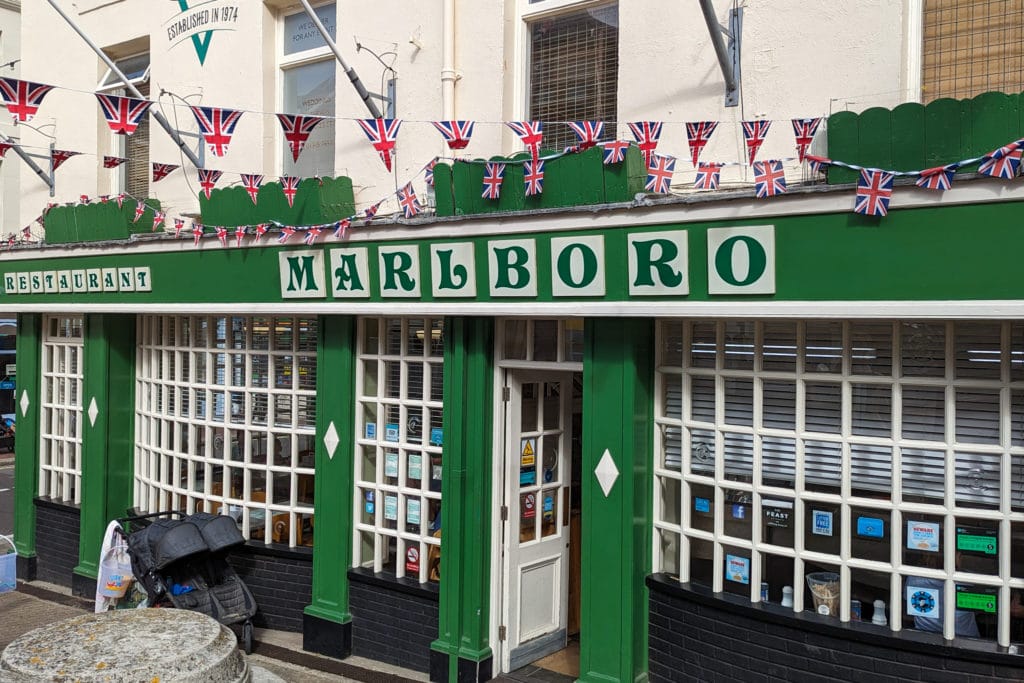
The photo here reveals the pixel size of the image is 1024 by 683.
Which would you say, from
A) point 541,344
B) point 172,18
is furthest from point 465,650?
point 172,18

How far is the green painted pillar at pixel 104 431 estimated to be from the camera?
1028 cm

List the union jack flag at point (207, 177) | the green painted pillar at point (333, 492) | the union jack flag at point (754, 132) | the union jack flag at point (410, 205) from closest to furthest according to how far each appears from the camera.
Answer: the union jack flag at point (754, 132) < the union jack flag at point (410, 205) < the green painted pillar at point (333, 492) < the union jack flag at point (207, 177)

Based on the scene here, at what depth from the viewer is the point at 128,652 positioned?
563 centimetres

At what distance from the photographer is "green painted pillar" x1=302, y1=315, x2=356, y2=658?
27.2ft

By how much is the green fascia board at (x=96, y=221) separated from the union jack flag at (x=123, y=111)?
2.53 m

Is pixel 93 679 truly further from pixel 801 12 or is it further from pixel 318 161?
pixel 801 12

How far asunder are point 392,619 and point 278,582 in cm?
152

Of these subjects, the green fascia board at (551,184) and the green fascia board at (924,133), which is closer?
the green fascia board at (924,133)

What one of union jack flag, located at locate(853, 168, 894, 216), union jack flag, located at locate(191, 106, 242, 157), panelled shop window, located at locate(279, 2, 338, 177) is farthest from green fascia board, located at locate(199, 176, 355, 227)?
union jack flag, located at locate(853, 168, 894, 216)

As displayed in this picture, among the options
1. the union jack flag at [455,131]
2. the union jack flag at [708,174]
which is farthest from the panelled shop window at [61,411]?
the union jack flag at [708,174]

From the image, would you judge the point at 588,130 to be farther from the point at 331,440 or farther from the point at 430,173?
the point at 331,440

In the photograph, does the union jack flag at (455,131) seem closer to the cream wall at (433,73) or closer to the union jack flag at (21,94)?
the cream wall at (433,73)

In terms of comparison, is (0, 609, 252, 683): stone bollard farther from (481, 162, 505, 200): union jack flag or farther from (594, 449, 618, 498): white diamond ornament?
(481, 162, 505, 200): union jack flag

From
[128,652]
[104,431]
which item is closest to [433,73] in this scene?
[128,652]
